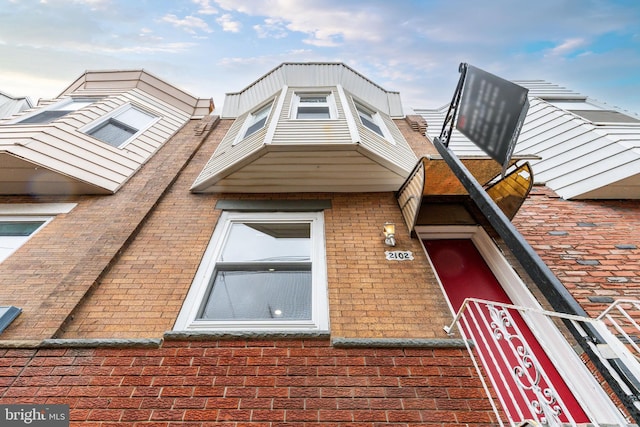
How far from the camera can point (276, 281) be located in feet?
11.7

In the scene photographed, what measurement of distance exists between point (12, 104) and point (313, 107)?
967 centimetres

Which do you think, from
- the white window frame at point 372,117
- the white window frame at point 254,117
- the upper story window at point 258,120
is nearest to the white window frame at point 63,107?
the white window frame at point 254,117

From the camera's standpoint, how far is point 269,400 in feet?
7.96

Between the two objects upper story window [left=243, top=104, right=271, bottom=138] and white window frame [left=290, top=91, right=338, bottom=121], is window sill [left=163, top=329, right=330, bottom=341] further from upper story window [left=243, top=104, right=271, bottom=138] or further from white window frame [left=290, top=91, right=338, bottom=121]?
upper story window [left=243, top=104, right=271, bottom=138]

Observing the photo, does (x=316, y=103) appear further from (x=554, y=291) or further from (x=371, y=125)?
(x=554, y=291)

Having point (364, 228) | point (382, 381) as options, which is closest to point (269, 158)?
point (364, 228)

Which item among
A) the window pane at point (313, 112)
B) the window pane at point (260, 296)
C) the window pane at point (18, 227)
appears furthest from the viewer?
the window pane at point (313, 112)

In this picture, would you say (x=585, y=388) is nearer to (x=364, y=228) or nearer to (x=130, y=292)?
(x=364, y=228)

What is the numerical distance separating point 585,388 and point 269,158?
487 cm

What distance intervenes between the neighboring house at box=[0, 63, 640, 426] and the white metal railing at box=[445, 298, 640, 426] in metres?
0.04

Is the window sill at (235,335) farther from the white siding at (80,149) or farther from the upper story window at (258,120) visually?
the upper story window at (258,120)

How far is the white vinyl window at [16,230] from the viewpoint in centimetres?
Result: 393

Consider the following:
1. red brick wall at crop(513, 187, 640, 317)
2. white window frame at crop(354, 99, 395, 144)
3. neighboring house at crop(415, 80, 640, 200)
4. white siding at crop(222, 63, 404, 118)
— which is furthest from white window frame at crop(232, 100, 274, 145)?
red brick wall at crop(513, 187, 640, 317)

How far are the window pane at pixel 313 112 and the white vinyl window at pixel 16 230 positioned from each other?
491 centimetres
